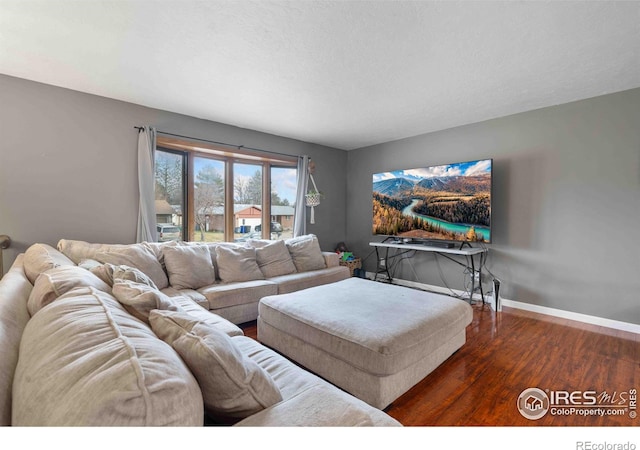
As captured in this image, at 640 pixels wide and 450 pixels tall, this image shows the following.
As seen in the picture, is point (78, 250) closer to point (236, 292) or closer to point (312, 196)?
point (236, 292)

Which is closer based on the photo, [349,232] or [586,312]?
[586,312]

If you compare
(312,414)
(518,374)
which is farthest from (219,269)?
(518,374)

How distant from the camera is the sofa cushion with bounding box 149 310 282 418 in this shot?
2.44ft

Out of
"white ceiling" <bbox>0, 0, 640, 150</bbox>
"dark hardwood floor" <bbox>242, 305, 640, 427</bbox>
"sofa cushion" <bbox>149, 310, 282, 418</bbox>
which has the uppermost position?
"white ceiling" <bbox>0, 0, 640, 150</bbox>

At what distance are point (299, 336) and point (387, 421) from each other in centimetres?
113

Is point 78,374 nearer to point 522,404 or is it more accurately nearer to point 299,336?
point 299,336

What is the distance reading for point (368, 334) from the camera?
64.9 inches

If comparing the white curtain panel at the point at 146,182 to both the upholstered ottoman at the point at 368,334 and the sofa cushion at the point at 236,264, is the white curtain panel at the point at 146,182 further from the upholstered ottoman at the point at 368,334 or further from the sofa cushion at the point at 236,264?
the upholstered ottoman at the point at 368,334

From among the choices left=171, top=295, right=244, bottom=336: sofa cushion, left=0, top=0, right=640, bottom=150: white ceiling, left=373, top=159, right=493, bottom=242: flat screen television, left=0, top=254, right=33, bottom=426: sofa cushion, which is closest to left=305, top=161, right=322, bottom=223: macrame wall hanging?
left=373, top=159, right=493, bottom=242: flat screen television

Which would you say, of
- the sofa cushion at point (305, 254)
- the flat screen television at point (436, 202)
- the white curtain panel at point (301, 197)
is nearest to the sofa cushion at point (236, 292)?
the sofa cushion at point (305, 254)

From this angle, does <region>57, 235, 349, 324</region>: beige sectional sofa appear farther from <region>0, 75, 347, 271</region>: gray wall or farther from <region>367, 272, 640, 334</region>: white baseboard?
<region>367, 272, 640, 334</region>: white baseboard

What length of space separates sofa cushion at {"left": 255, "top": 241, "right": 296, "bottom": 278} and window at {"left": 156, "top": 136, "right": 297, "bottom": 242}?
0.84 metres
